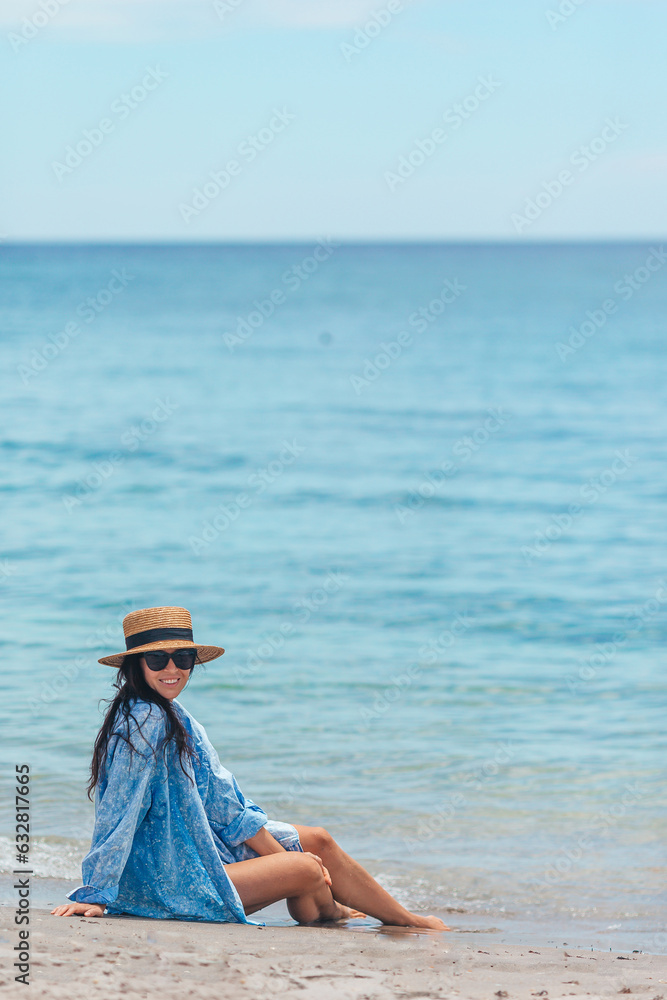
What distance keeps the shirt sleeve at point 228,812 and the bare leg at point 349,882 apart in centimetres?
25

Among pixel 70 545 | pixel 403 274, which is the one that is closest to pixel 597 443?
pixel 70 545

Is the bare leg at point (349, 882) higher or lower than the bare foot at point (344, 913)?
higher

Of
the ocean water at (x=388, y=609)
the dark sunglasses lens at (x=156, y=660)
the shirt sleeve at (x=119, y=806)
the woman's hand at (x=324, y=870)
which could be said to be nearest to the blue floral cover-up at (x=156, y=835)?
the shirt sleeve at (x=119, y=806)

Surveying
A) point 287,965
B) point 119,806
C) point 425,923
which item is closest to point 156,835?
point 119,806

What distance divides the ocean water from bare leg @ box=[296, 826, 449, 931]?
→ 15.0 inches

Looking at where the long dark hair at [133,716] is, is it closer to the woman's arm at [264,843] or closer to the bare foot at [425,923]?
the woman's arm at [264,843]

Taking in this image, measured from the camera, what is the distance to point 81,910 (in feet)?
13.1

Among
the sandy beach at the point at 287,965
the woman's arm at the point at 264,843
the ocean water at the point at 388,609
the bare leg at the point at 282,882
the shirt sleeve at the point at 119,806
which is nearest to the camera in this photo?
the sandy beach at the point at 287,965

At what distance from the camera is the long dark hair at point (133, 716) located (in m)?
4.03

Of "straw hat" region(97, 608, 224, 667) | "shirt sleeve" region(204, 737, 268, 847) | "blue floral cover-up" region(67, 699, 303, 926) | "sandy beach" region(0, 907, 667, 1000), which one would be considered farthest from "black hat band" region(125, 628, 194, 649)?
"sandy beach" region(0, 907, 667, 1000)

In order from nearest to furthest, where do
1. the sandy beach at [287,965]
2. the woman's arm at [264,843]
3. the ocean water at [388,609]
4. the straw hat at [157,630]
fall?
the sandy beach at [287,965] < the straw hat at [157,630] < the woman's arm at [264,843] < the ocean water at [388,609]

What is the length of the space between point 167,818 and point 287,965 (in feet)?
2.25

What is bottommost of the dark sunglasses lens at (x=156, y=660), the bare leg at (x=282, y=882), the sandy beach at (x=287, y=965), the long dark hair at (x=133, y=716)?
the sandy beach at (x=287, y=965)

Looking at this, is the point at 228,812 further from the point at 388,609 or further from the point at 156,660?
the point at 388,609
